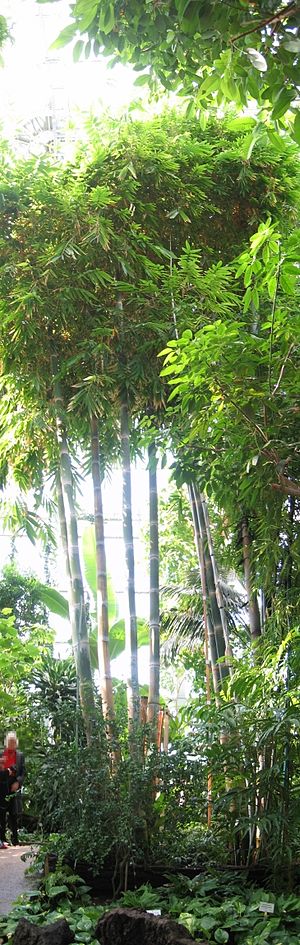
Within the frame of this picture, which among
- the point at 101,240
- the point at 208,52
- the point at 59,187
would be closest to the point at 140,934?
the point at 208,52

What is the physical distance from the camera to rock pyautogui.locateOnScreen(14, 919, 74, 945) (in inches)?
129

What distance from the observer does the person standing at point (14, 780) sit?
5.18 m

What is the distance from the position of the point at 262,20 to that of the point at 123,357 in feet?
12.1

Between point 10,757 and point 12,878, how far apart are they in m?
0.68

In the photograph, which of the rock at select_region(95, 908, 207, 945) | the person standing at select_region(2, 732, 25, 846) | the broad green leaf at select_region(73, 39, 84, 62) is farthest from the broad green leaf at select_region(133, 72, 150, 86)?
the person standing at select_region(2, 732, 25, 846)

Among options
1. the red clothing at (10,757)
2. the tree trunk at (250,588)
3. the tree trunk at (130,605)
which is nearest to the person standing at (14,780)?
the red clothing at (10,757)

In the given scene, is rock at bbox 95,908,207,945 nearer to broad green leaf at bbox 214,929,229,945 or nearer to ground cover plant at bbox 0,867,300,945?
ground cover plant at bbox 0,867,300,945

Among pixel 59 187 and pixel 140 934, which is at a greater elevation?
pixel 59 187

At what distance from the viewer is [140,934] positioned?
328 cm

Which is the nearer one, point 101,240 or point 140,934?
point 140,934

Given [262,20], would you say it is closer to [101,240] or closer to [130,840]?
[101,240]

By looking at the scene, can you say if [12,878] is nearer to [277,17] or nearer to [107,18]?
[107,18]

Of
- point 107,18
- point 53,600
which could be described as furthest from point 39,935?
point 53,600

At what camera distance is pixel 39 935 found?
3299 millimetres
